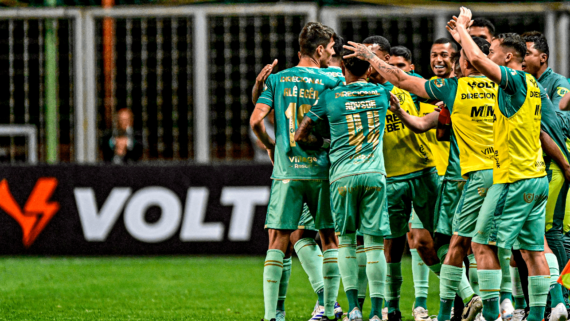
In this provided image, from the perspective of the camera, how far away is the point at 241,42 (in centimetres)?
1302

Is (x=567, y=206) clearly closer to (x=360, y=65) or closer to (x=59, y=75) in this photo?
(x=360, y=65)

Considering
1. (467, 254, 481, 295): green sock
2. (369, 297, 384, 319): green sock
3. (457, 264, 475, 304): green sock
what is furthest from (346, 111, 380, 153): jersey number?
(467, 254, 481, 295): green sock

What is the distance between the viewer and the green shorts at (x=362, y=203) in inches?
240

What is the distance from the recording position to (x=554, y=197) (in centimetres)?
668

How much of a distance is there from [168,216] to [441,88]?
6717mm

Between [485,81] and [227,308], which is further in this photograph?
[227,308]

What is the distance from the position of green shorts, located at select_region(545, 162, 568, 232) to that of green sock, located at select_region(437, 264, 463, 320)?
3.33 feet

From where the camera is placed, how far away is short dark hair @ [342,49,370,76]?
6.20 metres

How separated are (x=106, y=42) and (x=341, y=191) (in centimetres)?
812

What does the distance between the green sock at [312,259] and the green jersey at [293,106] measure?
2.57 ft

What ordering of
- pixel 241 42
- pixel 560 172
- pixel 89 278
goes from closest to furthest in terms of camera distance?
pixel 560 172, pixel 89 278, pixel 241 42

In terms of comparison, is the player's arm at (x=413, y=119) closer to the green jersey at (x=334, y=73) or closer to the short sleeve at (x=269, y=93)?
the green jersey at (x=334, y=73)

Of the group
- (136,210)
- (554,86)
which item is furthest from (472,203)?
(136,210)

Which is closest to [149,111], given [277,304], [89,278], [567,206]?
[89,278]
